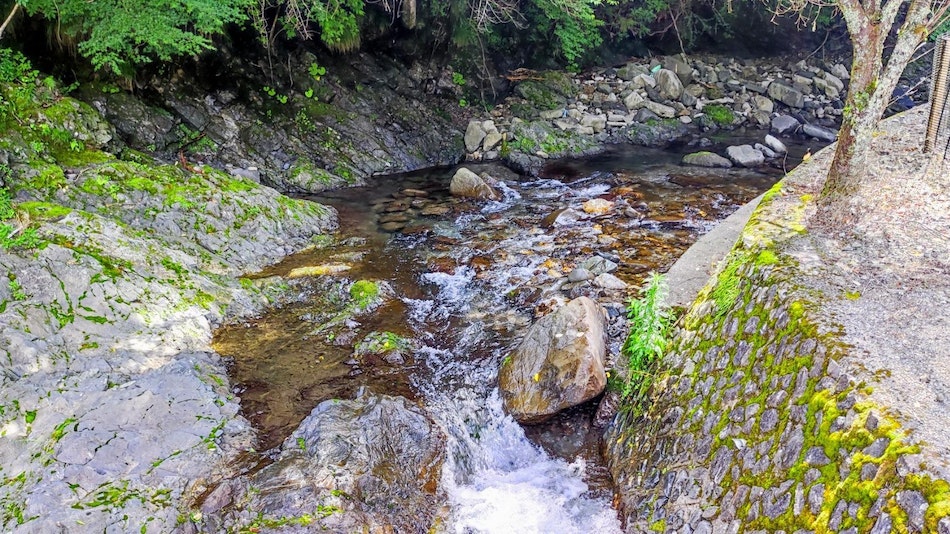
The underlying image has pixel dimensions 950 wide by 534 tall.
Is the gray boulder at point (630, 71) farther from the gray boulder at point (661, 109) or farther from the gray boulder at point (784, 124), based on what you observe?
the gray boulder at point (784, 124)

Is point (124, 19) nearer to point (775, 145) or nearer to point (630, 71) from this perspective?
point (630, 71)

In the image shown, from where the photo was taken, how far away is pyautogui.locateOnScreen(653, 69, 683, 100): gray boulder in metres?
18.0

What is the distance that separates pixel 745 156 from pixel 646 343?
35.5ft

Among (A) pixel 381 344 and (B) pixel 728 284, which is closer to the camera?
(B) pixel 728 284

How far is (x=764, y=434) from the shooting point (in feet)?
11.7

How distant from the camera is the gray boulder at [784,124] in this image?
17172 millimetres

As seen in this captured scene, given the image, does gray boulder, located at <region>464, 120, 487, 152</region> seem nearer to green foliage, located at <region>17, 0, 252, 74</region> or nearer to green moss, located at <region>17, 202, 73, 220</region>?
green foliage, located at <region>17, 0, 252, 74</region>

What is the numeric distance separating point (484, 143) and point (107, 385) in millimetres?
11918

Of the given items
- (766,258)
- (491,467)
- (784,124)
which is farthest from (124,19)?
(784,124)

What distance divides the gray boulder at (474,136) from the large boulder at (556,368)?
34.3 ft

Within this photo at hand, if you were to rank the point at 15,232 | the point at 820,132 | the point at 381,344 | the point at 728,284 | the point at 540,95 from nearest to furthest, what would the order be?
the point at 728,284 → the point at 15,232 → the point at 381,344 → the point at 820,132 → the point at 540,95

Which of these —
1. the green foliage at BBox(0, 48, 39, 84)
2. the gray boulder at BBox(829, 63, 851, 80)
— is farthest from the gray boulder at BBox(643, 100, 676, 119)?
the green foliage at BBox(0, 48, 39, 84)

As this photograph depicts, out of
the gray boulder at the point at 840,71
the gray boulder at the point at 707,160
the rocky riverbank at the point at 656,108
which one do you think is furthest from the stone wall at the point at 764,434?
the gray boulder at the point at 840,71

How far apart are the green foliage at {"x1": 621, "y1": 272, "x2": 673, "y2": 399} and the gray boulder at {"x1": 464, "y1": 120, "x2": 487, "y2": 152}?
1084cm
